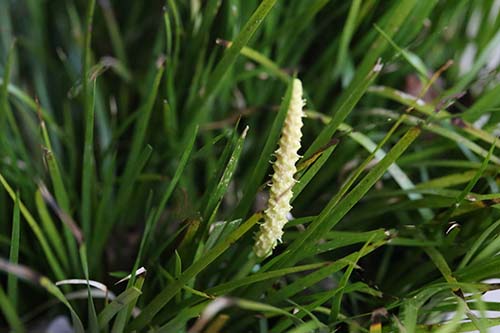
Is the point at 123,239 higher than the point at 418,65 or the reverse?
the reverse

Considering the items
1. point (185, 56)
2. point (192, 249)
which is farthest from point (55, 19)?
point (192, 249)

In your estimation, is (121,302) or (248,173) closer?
(121,302)

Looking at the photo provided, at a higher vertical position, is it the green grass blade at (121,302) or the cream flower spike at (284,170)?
the cream flower spike at (284,170)

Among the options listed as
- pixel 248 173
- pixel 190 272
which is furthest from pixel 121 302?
pixel 248 173

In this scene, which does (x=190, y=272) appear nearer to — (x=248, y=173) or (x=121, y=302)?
(x=121, y=302)

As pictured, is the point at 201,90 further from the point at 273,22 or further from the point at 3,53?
the point at 3,53

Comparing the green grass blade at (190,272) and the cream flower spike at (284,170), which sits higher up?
the cream flower spike at (284,170)

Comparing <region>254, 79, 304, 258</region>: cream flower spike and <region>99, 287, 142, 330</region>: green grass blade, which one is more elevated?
<region>254, 79, 304, 258</region>: cream flower spike
